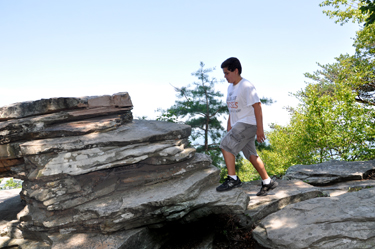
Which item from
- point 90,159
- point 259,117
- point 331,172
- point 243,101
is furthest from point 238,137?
point 331,172

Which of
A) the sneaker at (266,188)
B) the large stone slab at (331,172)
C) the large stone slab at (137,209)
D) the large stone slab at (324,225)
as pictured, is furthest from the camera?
the large stone slab at (331,172)

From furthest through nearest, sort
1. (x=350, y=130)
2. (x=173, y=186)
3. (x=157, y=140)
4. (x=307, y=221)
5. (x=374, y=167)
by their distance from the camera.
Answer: (x=350, y=130) → (x=374, y=167) → (x=157, y=140) → (x=173, y=186) → (x=307, y=221)

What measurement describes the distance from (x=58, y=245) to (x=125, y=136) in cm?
222

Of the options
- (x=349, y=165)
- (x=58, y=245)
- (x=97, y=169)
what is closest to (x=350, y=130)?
(x=349, y=165)

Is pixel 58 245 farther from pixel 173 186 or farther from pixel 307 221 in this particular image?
pixel 307 221

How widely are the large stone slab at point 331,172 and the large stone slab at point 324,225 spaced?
239cm

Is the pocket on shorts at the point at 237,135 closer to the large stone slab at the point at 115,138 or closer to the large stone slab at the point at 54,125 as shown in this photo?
the large stone slab at the point at 115,138

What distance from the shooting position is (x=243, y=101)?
4.59 m

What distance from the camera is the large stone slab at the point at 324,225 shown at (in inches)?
132

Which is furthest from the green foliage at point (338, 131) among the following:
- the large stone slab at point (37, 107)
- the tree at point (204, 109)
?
the large stone slab at point (37, 107)

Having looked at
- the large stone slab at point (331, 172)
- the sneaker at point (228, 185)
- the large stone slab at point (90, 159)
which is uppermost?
the large stone slab at point (90, 159)

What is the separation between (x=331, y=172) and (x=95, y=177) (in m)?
6.33

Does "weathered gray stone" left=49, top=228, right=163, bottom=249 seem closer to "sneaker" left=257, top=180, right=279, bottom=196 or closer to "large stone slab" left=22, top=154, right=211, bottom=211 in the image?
"large stone slab" left=22, top=154, right=211, bottom=211

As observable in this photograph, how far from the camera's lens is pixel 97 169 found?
465 cm
